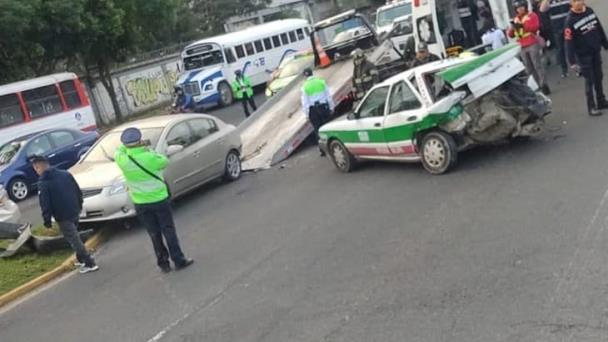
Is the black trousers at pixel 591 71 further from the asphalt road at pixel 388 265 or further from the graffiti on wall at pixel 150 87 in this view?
the graffiti on wall at pixel 150 87

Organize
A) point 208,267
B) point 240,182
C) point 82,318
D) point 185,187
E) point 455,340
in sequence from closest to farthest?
point 455,340, point 82,318, point 208,267, point 185,187, point 240,182

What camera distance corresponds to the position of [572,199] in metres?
7.28

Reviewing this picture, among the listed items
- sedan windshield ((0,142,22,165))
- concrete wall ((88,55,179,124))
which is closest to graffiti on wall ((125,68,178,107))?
concrete wall ((88,55,179,124))

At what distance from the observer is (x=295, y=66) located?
23188mm

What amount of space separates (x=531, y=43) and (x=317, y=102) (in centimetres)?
419

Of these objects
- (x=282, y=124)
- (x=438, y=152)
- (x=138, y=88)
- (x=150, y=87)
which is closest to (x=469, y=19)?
(x=282, y=124)

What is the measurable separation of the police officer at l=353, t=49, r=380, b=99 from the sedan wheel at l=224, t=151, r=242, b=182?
120 inches

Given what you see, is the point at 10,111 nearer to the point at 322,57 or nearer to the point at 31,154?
the point at 31,154

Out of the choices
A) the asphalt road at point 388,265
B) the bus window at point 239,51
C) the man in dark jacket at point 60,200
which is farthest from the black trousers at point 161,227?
the bus window at point 239,51

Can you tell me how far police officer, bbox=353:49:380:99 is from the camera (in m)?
15.0

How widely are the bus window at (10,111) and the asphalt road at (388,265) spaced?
1445 centimetres

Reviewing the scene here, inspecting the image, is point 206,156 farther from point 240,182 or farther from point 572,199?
point 572,199

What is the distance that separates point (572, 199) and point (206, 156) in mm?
7413

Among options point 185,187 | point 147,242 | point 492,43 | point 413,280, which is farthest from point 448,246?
point 492,43
